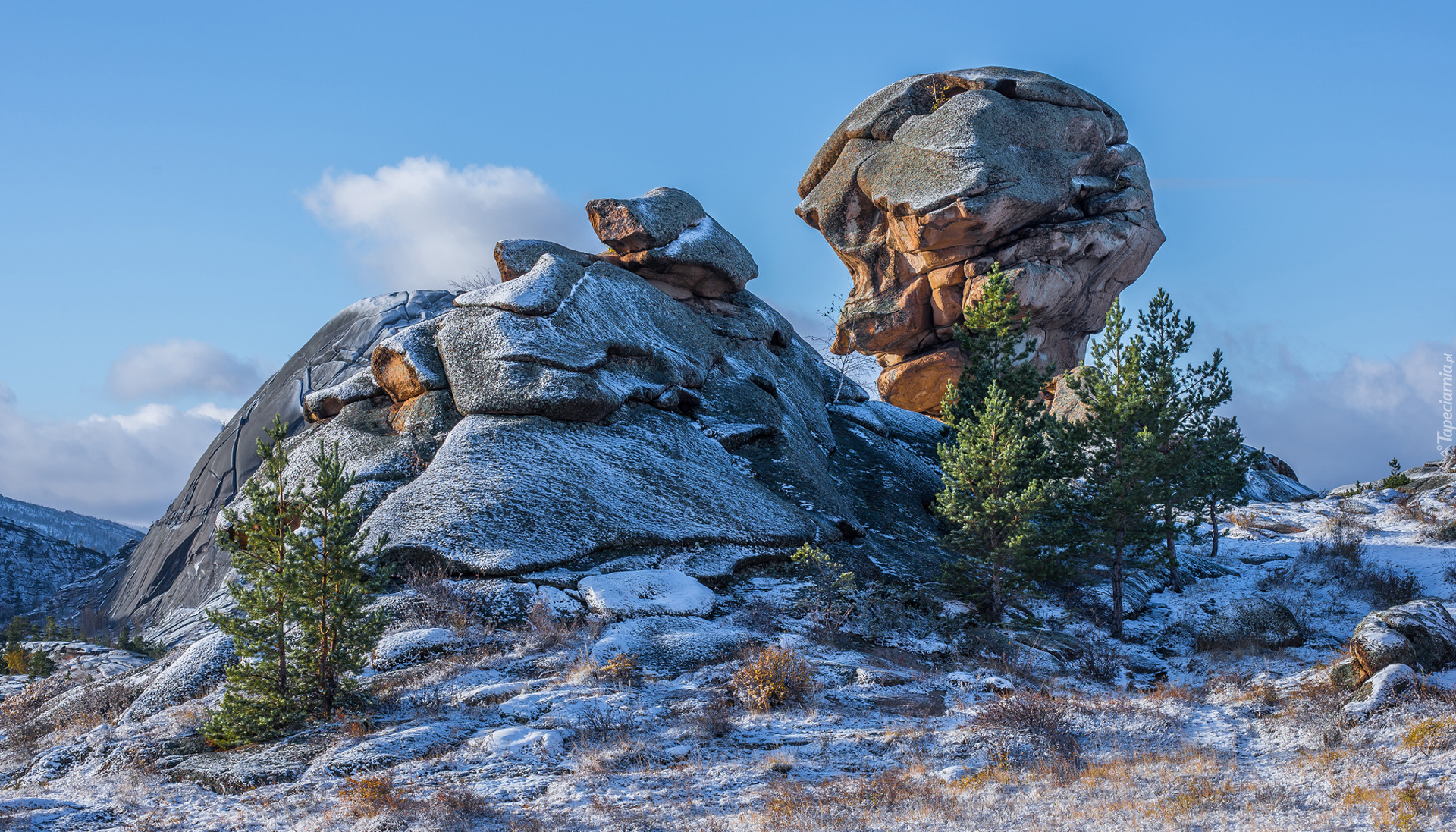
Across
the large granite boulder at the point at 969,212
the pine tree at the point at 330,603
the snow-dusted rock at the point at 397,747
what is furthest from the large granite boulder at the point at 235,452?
the snow-dusted rock at the point at 397,747

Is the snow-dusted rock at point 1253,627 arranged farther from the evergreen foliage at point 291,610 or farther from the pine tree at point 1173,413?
the evergreen foliage at point 291,610

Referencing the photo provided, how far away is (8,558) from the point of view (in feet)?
178

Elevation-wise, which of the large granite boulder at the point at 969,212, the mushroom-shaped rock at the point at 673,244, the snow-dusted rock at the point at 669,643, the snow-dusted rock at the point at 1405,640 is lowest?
the snow-dusted rock at the point at 669,643

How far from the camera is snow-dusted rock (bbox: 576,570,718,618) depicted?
17.4 m

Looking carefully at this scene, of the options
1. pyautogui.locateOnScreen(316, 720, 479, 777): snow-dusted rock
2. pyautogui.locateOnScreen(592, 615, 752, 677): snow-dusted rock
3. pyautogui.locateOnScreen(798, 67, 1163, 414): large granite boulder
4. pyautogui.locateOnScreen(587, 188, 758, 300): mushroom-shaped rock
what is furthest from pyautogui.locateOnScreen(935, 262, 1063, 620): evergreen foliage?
pyautogui.locateOnScreen(798, 67, 1163, 414): large granite boulder

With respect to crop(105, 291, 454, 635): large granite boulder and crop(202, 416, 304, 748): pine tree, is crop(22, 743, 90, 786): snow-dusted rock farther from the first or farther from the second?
crop(105, 291, 454, 635): large granite boulder

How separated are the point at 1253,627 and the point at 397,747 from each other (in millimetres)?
18508

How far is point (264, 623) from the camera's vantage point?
12953 mm

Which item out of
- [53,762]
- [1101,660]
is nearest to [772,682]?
[1101,660]

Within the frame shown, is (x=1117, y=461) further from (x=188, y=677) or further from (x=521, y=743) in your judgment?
(x=188, y=677)

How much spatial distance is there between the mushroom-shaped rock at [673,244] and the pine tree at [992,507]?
14137mm

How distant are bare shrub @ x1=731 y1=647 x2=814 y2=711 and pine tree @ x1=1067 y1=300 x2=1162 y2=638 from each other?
12.1 m

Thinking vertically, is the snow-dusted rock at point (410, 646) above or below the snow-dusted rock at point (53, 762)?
above

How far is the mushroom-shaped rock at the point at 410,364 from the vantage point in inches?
951
